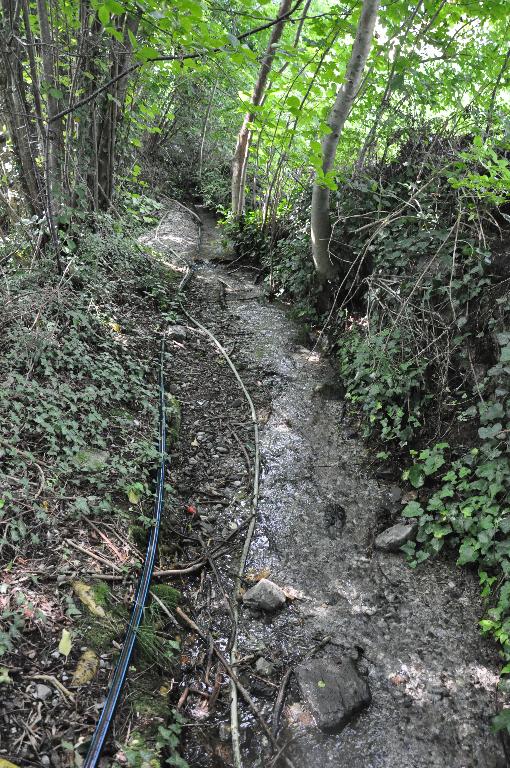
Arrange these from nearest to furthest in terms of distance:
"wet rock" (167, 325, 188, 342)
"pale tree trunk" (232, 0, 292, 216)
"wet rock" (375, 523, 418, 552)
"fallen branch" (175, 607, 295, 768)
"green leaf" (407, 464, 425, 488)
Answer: "fallen branch" (175, 607, 295, 768), "wet rock" (375, 523, 418, 552), "green leaf" (407, 464, 425, 488), "wet rock" (167, 325, 188, 342), "pale tree trunk" (232, 0, 292, 216)

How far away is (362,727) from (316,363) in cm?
431

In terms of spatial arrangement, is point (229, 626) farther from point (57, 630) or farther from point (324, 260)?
point (324, 260)

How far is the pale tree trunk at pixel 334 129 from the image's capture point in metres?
4.55

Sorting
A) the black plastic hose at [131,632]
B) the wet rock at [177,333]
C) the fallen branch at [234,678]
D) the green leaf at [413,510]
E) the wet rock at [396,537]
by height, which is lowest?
the fallen branch at [234,678]

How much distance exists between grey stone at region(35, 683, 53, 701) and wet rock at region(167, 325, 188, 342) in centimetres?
474

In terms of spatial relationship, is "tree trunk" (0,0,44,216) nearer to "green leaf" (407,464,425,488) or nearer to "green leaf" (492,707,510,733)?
"green leaf" (407,464,425,488)

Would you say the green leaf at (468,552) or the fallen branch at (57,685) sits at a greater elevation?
the green leaf at (468,552)

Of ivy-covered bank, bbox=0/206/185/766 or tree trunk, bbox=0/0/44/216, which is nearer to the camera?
ivy-covered bank, bbox=0/206/185/766

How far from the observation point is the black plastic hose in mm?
2201

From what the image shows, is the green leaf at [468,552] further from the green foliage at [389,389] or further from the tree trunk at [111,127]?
the tree trunk at [111,127]

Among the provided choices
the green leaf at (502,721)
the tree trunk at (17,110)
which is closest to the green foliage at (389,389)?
the green leaf at (502,721)

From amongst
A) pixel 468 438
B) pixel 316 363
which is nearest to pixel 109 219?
pixel 316 363

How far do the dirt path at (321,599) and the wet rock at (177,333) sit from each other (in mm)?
780

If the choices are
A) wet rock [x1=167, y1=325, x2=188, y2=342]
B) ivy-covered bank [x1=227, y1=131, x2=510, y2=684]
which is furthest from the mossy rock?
wet rock [x1=167, y1=325, x2=188, y2=342]
